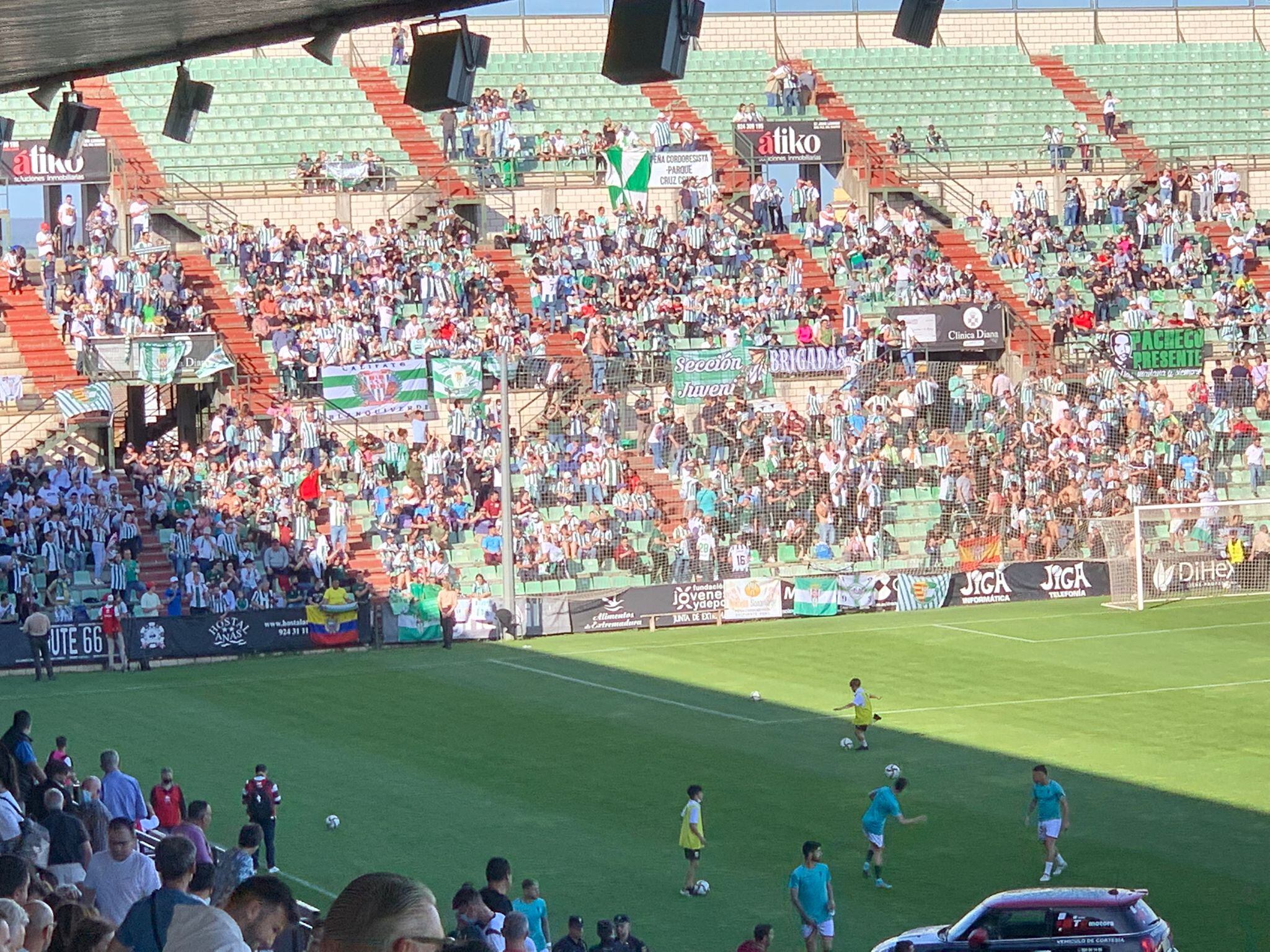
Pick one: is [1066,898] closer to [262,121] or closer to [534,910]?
[534,910]

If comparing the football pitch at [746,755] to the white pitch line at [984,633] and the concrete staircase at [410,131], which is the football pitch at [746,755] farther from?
the concrete staircase at [410,131]

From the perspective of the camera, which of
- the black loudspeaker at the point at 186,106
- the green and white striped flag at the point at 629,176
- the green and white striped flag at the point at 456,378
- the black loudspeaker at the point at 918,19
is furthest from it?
the green and white striped flag at the point at 629,176

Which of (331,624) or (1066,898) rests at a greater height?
(331,624)

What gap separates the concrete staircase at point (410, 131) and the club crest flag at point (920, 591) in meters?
16.0

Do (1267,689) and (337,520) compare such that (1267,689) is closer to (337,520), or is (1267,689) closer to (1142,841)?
(1142,841)

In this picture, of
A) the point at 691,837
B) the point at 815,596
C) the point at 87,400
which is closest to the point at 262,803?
the point at 691,837

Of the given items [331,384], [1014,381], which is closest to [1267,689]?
[1014,381]

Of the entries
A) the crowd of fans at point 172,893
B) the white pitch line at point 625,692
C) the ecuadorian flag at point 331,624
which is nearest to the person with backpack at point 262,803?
the crowd of fans at point 172,893

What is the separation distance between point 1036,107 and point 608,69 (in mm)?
46969

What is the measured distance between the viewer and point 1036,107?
55.4 m

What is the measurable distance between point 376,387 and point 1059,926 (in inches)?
1074

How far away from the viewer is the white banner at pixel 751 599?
38.4 m

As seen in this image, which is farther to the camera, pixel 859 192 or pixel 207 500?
pixel 859 192

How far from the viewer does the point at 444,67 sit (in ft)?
39.4
